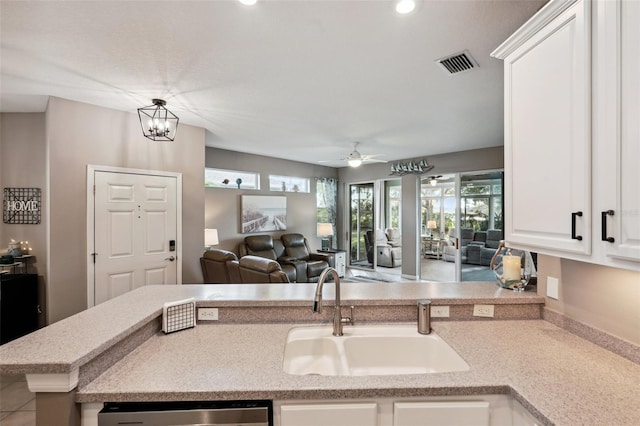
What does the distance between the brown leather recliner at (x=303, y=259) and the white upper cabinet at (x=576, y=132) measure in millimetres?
4444

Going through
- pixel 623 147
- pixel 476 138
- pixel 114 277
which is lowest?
pixel 114 277

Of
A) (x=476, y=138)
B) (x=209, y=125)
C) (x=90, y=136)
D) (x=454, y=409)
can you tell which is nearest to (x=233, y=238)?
(x=209, y=125)

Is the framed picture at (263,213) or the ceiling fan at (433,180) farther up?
the ceiling fan at (433,180)

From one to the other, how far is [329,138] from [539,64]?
3.59m

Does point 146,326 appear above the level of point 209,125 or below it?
→ below

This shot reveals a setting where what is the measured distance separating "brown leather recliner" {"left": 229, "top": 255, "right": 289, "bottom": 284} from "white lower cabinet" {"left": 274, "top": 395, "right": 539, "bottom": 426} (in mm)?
2044

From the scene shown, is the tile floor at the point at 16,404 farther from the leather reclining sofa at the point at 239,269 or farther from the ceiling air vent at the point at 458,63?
the ceiling air vent at the point at 458,63

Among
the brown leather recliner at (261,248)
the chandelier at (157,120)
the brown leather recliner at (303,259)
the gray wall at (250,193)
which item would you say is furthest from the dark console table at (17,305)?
the brown leather recliner at (303,259)

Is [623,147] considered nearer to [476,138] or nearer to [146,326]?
[146,326]

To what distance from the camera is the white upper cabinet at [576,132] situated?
938mm

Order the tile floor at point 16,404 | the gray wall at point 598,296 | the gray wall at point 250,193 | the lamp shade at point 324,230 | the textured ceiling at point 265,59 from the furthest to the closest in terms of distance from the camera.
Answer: the lamp shade at point 324,230 < the gray wall at point 250,193 < the tile floor at point 16,404 < the textured ceiling at point 265,59 < the gray wall at point 598,296

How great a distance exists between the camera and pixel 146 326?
1.44 metres

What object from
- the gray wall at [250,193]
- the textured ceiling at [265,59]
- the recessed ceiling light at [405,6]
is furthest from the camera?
the gray wall at [250,193]

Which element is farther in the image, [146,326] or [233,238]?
[233,238]
